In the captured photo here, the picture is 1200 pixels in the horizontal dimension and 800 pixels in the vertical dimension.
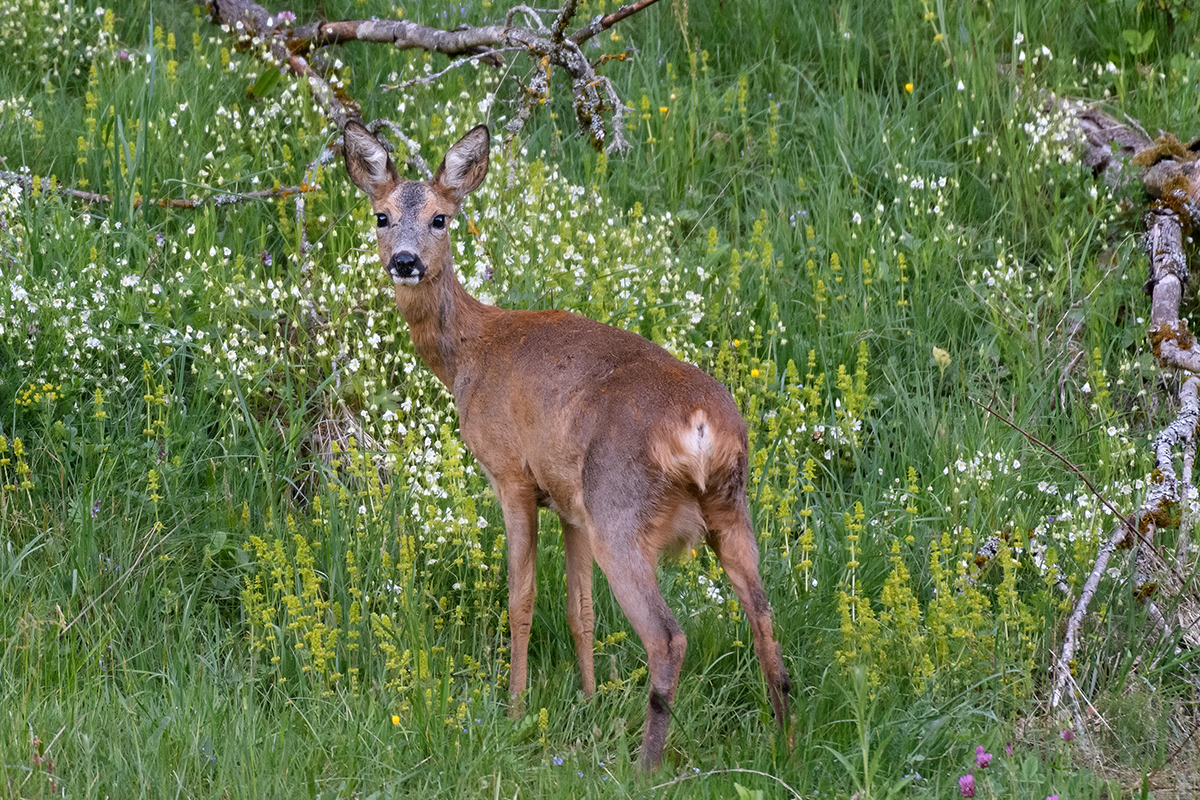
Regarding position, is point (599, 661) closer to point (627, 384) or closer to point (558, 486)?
point (558, 486)

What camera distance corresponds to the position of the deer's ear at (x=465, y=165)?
4898 millimetres

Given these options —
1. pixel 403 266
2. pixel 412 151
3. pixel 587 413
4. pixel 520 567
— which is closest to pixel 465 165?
pixel 403 266

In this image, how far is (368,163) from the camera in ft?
A: 16.2

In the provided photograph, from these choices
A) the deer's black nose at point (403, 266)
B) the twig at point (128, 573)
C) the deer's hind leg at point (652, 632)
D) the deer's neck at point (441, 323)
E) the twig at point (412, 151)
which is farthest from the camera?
the twig at point (412, 151)

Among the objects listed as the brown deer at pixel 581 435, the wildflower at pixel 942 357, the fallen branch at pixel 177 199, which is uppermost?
the fallen branch at pixel 177 199

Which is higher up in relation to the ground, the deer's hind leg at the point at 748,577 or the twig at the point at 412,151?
the twig at the point at 412,151

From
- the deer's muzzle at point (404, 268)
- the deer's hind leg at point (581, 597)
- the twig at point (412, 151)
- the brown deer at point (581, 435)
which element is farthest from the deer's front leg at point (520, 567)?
the twig at point (412, 151)

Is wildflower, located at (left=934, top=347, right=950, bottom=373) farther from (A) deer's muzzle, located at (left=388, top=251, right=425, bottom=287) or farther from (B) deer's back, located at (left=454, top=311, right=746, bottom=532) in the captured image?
(A) deer's muzzle, located at (left=388, top=251, right=425, bottom=287)

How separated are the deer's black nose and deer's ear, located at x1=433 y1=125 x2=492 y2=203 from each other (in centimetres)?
50

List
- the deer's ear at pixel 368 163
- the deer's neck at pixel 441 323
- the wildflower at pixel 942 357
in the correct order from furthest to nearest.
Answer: the wildflower at pixel 942 357
the deer's ear at pixel 368 163
the deer's neck at pixel 441 323

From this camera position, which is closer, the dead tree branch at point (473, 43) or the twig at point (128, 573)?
the twig at point (128, 573)

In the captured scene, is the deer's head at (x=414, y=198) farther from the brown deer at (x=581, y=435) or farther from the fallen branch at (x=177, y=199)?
the fallen branch at (x=177, y=199)

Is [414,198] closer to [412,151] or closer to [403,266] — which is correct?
[403,266]

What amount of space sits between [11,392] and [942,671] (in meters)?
3.76
